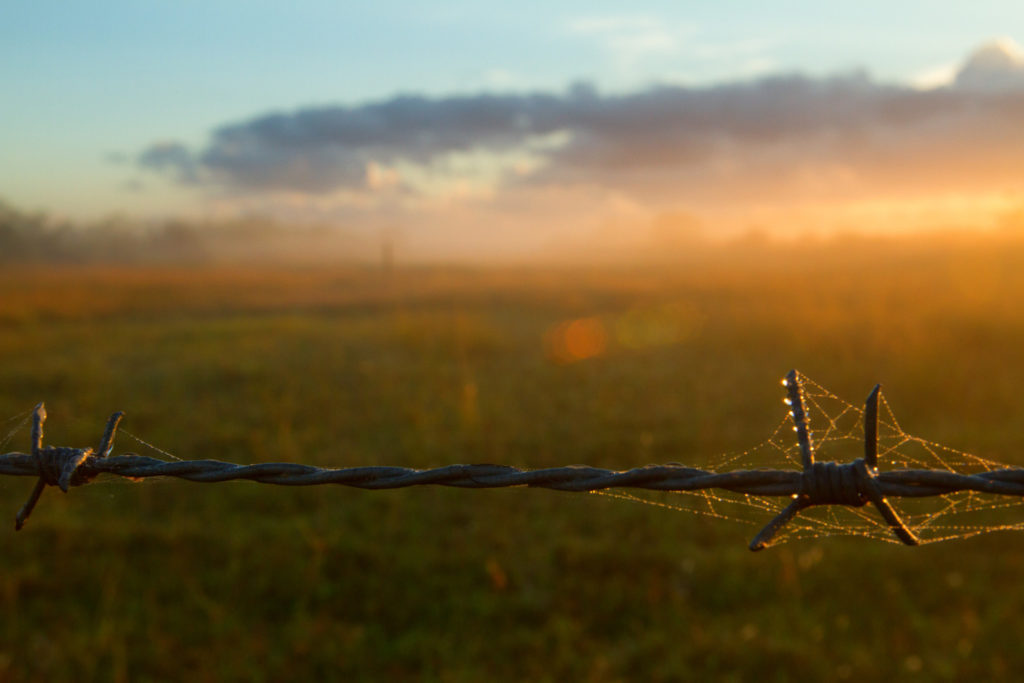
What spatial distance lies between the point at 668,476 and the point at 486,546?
10.2 feet

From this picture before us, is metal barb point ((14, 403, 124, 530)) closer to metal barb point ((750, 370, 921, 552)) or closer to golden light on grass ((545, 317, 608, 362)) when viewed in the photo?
metal barb point ((750, 370, 921, 552))

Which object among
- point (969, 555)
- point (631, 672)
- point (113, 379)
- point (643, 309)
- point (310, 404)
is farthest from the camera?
point (643, 309)

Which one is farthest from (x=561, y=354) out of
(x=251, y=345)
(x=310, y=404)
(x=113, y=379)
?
(x=113, y=379)

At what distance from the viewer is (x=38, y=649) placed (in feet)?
10.3

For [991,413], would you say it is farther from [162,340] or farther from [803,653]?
[162,340]

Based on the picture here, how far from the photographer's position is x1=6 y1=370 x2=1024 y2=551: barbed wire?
3.47ft

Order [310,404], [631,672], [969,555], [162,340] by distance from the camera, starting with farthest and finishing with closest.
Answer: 1. [162,340]
2. [310,404]
3. [969,555]
4. [631,672]

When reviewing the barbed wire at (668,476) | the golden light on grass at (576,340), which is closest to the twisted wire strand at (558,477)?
the barbed wire at (668,476)

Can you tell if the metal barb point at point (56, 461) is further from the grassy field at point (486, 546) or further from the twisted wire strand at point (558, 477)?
the grassy field at point (486, 546)

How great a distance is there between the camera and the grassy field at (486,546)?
314 centimetres

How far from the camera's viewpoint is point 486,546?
4.12 m

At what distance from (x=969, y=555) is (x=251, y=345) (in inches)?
376

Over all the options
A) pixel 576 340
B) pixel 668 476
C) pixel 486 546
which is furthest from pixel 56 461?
pixel 576 340

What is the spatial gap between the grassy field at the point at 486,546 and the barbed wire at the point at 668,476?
31.9 inches
